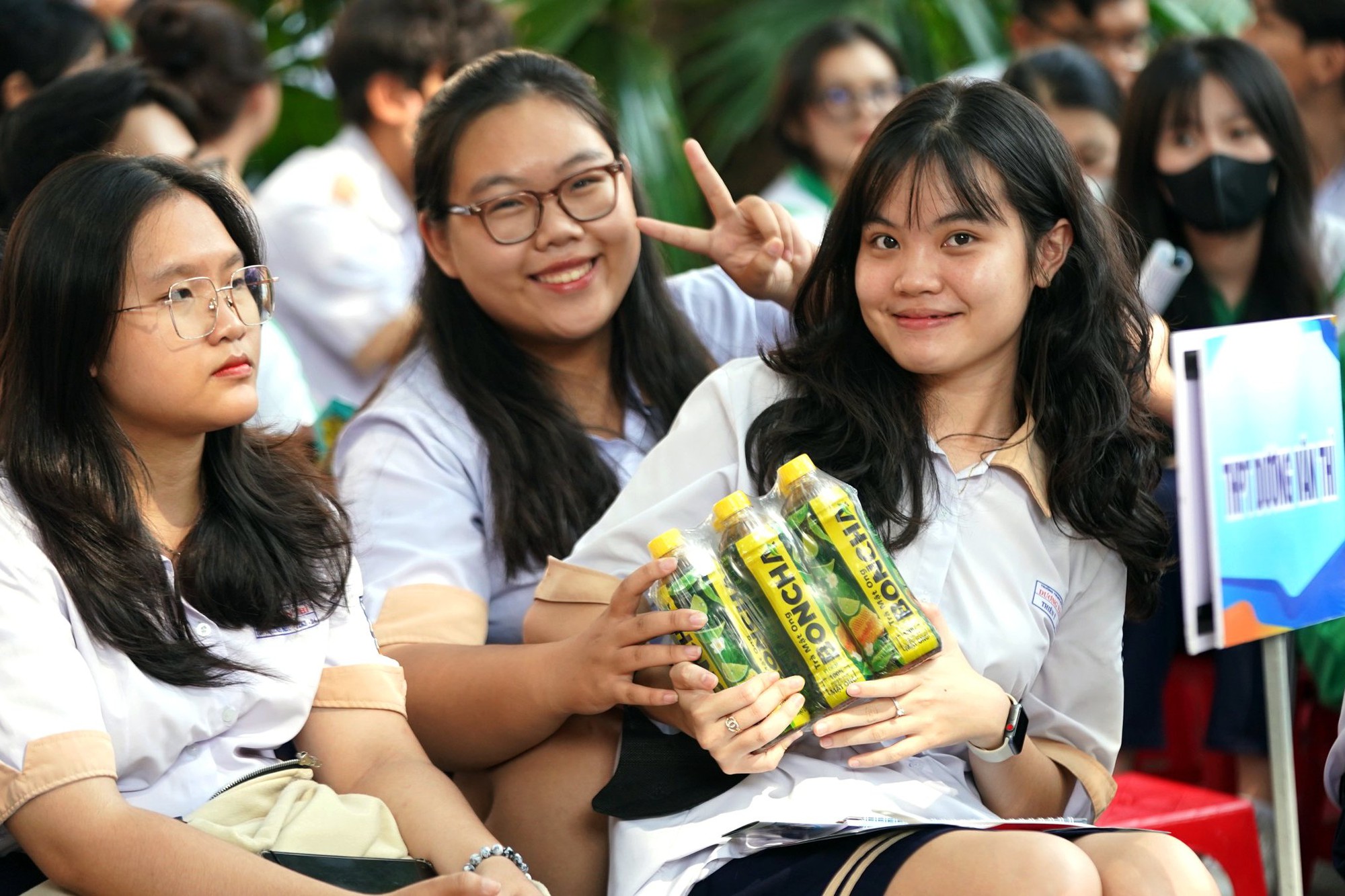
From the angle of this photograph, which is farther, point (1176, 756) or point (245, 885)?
point (1176, 756)

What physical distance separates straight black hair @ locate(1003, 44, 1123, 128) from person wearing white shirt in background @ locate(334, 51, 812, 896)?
1.61 metres

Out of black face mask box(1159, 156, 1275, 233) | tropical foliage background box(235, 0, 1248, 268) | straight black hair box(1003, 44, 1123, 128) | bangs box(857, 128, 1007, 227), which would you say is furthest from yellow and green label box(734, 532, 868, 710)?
tropical foliage background box(235, 0, 1248, 268)

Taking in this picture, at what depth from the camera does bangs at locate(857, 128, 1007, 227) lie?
6.69ft

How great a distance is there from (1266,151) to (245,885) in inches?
110

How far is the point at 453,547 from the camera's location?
246 cm

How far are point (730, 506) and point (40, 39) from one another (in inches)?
107

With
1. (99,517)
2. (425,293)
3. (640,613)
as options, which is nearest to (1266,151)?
(425,293)

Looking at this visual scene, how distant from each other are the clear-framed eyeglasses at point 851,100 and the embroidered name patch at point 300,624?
3054mm

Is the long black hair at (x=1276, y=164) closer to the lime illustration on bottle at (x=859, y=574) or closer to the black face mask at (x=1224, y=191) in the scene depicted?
the black face mask at (x=1224, y=191)

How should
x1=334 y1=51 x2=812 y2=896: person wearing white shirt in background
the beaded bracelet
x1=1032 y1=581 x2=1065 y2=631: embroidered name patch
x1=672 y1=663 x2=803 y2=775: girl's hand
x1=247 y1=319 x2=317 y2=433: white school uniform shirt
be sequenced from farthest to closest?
x1=247 y1=319 x2=317 y2=433: white school uniform shirt
x1=334 y1=51 x2=812 y2=896: person wearing white shirt in background
x1=1032 y1=581 x2=1065 y2=631: embroidered name patch
the beaded bracelet
x1=672 y1=663 x2=803 y2=775: girl's hand

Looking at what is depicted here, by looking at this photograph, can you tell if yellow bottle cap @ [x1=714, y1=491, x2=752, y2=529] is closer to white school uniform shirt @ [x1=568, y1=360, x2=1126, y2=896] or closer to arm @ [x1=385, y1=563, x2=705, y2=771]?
arm @ [x1=385, y1=563, x2=705, y2=771]

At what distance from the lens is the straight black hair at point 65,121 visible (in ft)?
9.70

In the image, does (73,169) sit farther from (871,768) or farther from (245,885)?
(871,768)

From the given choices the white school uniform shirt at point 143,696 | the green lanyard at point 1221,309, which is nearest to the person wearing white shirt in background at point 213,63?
the white school uniform shirt at point 143,696
